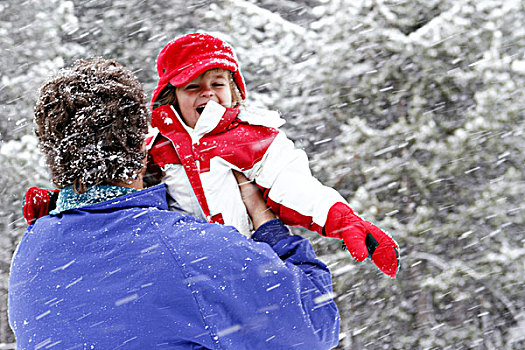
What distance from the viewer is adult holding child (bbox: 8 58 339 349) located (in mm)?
1082

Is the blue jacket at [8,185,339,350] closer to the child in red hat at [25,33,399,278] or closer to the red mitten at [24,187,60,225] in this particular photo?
the red mitten at [24,187,60,225]

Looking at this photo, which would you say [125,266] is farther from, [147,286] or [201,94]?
[201,94]

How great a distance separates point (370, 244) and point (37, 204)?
2.88ft

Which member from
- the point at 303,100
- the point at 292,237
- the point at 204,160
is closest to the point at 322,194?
the point at 292,237

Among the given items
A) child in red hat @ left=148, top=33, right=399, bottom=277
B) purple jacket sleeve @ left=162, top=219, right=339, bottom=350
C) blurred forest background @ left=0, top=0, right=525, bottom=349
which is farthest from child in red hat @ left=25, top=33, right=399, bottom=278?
blurred forest background @ left=0, top=0, right=525, bottom=349

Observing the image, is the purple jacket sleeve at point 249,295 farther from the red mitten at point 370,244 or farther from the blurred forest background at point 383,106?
the blurred forest background at point 383,106

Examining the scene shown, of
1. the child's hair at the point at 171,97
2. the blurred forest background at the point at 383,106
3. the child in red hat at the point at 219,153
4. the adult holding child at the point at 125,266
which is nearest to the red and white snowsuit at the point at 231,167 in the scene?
the child in red hat at the point at 219,153

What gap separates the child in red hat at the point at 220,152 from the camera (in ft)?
5.29

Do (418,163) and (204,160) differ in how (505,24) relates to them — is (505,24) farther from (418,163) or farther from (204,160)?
(204,160)

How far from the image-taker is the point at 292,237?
1.38 metres

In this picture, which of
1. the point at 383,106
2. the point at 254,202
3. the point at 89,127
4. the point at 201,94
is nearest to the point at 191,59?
the point at 201,94

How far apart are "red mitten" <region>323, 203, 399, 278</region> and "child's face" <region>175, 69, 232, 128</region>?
649 millimetres

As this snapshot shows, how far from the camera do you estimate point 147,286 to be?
1.09m

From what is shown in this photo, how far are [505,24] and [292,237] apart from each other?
6.42 meters
